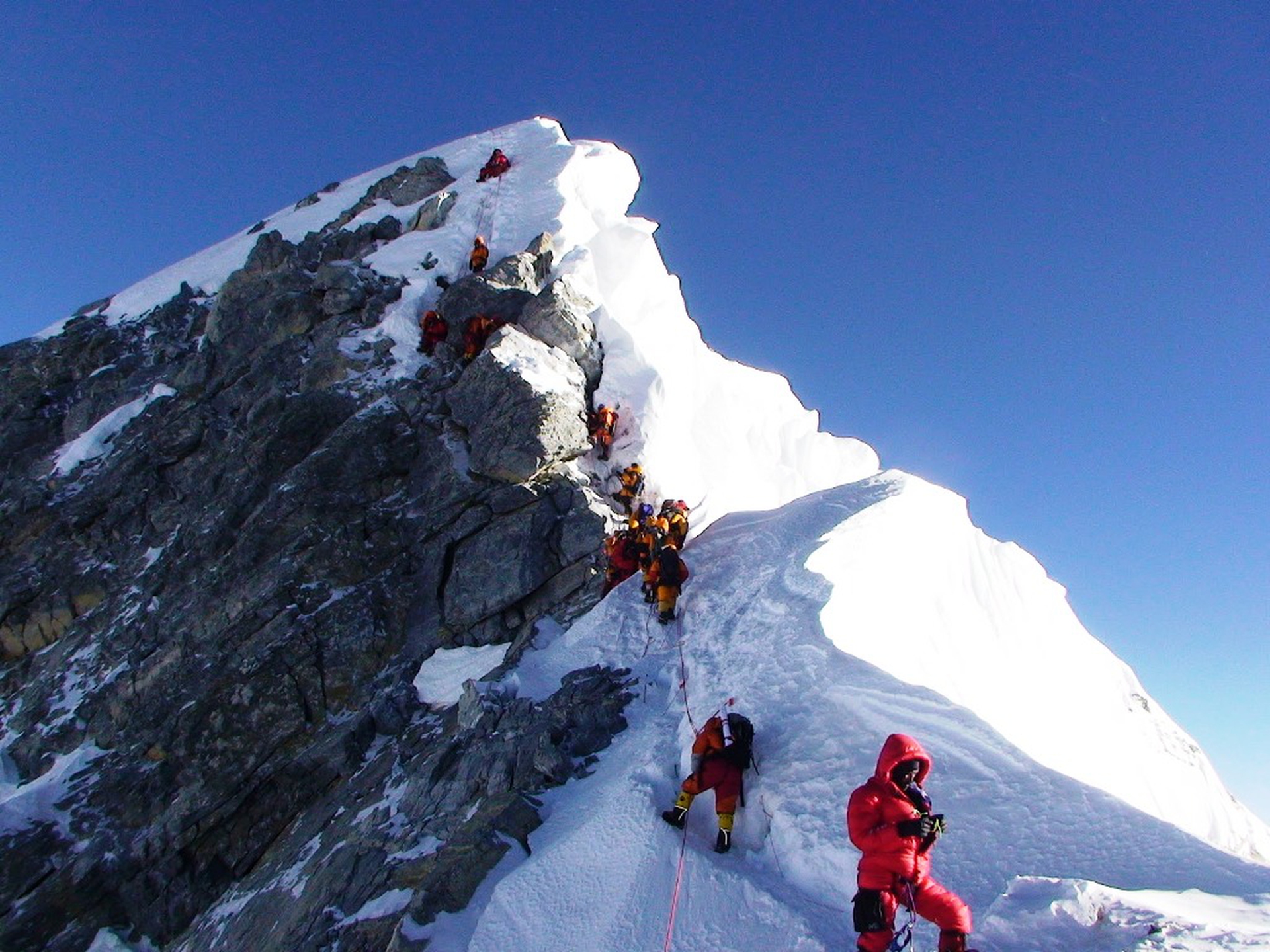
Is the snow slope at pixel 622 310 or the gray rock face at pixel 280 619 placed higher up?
the snow slope at pixel 622 310

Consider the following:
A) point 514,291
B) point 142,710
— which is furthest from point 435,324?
point 142,710

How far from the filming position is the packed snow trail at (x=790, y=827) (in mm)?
5680

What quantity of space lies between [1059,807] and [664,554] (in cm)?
721

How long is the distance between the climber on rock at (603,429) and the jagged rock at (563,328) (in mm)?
1427

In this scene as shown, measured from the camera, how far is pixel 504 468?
17.1m

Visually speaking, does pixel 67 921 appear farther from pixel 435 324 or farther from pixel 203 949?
pixel 435 324

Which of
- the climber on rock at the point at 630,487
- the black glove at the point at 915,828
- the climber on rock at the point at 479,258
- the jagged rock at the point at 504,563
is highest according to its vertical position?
the climber on rock at the point at 479,258

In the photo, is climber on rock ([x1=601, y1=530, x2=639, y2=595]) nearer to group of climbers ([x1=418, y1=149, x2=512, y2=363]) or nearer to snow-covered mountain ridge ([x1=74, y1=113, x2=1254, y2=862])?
snow-covered mountain ridge ([x1=74, y1=113, x2=1254, y2=862])

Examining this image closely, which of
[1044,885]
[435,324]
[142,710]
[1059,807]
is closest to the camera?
[1044,885]

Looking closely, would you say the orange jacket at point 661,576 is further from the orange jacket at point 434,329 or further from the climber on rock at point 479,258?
the climber on rock at point 479,258

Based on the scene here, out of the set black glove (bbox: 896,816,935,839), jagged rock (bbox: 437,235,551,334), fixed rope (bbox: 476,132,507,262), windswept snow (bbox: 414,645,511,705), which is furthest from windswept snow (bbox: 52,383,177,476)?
black glove (bbox: 896,816,935,839)

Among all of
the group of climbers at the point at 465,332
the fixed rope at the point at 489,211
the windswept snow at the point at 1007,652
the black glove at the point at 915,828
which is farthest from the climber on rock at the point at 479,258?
the black glove at the point at 915,828

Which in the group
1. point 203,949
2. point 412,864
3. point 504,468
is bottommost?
point 203,949

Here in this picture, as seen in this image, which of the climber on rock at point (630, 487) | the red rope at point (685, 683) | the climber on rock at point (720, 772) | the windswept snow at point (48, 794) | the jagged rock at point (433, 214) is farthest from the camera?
the jagged rock at point (433, 214)
